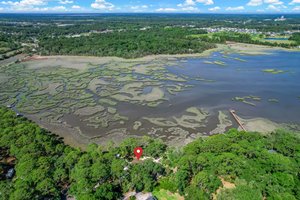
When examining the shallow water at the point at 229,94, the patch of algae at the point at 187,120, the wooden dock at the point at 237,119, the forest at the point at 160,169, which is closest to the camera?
the forest at the point at 160,169

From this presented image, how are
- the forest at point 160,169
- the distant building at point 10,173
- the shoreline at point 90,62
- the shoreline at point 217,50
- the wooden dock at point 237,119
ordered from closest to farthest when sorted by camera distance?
the forest at point 160,169 → the distant building at point 10,173 → the shoreline at point 90,62 → the wooden dock at point 237,119 → the shoreline at point 217,50

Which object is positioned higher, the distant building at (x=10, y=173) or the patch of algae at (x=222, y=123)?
the patch of algae at (x=222, y=123)

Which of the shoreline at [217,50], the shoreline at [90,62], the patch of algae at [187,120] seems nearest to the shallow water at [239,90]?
the patch of algae at [187,120]

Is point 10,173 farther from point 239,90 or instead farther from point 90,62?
point 90,62

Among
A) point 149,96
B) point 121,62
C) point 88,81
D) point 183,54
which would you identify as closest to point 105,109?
point 149,96

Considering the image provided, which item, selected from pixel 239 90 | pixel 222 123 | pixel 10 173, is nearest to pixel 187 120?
pixel 222 123

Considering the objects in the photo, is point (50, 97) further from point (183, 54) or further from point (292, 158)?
point (183, 54)

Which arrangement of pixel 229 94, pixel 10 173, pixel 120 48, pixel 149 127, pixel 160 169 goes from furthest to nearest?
pixel 120 48
pixel 229 94
pixel 149 127
pixel 10 173
pixel 160 169

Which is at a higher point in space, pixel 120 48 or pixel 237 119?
pixel 120 48

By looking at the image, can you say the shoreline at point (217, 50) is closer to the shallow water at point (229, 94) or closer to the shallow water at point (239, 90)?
the shallow water at point (239, 90)
